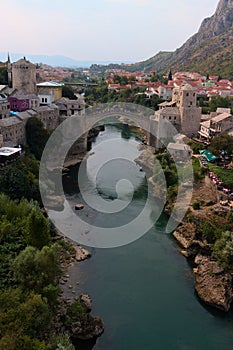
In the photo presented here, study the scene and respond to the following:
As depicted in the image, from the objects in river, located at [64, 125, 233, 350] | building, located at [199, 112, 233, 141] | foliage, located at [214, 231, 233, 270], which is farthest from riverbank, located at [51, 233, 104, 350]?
building, located at [199, 112, 233, 141]

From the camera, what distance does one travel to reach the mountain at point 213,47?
38.2 m

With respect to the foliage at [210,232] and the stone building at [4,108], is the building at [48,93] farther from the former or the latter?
the foliage at [210,232]

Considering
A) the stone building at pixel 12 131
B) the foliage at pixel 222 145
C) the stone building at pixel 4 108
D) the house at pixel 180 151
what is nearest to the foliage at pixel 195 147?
the house at pixel 180 151

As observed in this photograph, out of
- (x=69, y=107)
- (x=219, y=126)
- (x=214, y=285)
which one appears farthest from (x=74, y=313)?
(x=69, y=107)

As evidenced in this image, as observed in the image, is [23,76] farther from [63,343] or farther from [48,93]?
[63,343]

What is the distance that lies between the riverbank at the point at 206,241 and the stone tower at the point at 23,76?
1060cm

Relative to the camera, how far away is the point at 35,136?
15375mm

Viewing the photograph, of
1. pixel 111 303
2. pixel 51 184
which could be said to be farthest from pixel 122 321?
pixel 51 184

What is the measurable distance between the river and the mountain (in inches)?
1115

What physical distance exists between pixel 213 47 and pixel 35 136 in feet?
120

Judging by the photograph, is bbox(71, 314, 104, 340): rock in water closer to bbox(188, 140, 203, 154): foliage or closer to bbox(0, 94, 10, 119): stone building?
bbox(188, 140, 203, 154): foliage

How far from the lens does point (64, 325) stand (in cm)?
691

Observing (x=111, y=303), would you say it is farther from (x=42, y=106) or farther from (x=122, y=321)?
(x=42, y=106)

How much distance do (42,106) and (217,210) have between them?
1100cm
